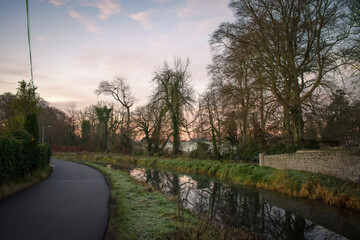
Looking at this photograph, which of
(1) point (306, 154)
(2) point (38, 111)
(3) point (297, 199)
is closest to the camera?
(3) point (297, 199)

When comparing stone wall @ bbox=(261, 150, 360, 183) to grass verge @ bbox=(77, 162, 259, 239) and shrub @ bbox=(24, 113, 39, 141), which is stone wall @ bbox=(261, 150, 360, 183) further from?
shrub @ bbox=(24, 113, 39, 141)

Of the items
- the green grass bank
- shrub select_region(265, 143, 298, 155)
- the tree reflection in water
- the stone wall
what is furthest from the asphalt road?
shrub select_region(265, 143, 298, 155)

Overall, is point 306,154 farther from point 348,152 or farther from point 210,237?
point 210,237

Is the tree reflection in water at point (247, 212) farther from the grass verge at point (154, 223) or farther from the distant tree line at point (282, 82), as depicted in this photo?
the distant tree line at point (282, 82)

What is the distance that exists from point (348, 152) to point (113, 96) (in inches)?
1341

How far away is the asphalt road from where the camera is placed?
4.98 meters

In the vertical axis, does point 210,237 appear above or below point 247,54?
below

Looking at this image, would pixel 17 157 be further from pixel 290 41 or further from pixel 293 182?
pixel 290 41

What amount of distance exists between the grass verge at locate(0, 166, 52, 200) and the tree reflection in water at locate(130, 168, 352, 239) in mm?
6478

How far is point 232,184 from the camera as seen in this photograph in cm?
1448

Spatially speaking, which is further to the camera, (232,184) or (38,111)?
(38,111)

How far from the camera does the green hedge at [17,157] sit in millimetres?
8938

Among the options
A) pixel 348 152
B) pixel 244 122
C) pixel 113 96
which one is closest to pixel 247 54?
pixel 244 122

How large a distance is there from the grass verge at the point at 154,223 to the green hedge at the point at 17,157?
4560 mm
